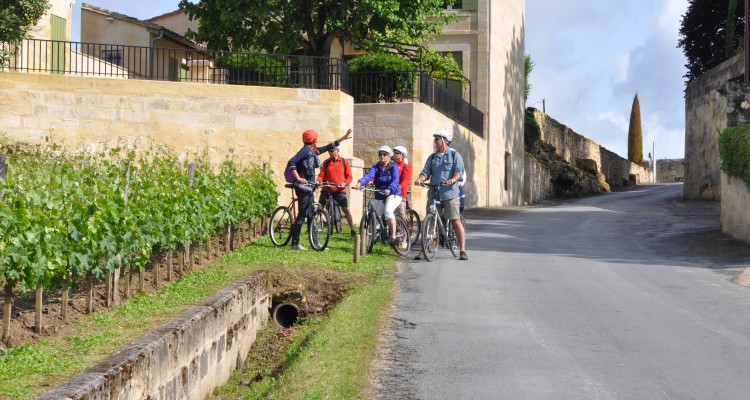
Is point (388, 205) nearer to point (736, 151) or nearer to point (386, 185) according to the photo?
point (386, 185)

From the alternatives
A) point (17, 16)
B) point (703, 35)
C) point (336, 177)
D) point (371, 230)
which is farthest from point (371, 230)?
point (703, 35)

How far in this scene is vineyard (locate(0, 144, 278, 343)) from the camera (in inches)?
323

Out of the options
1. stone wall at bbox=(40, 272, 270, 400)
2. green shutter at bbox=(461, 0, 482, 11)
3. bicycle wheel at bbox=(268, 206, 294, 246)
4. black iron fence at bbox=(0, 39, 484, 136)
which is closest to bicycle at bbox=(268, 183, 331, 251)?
bicycle wheel at bbox=(268, 206, 294, 246)

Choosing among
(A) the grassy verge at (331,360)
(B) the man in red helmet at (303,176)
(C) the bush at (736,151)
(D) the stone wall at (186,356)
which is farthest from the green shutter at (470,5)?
(D) the stone wall at (186,356)

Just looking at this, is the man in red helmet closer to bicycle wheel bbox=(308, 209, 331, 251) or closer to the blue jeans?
the blue jeans

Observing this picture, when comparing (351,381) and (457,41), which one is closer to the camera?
(351,381)

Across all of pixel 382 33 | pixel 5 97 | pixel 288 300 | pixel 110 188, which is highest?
pixel 382 33

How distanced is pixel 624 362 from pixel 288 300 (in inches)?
233

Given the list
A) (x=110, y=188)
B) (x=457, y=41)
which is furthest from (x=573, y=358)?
(x=457, y=41)

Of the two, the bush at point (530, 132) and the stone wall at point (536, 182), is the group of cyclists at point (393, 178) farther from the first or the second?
the bush at point (530, 132)

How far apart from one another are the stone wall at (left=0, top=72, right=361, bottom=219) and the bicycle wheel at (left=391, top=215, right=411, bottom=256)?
685 centimetres

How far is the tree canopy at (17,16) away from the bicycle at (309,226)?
11097 mm

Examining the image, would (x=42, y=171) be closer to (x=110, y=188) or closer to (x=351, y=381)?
(x=110, y=188)

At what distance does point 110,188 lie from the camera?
435 inches
